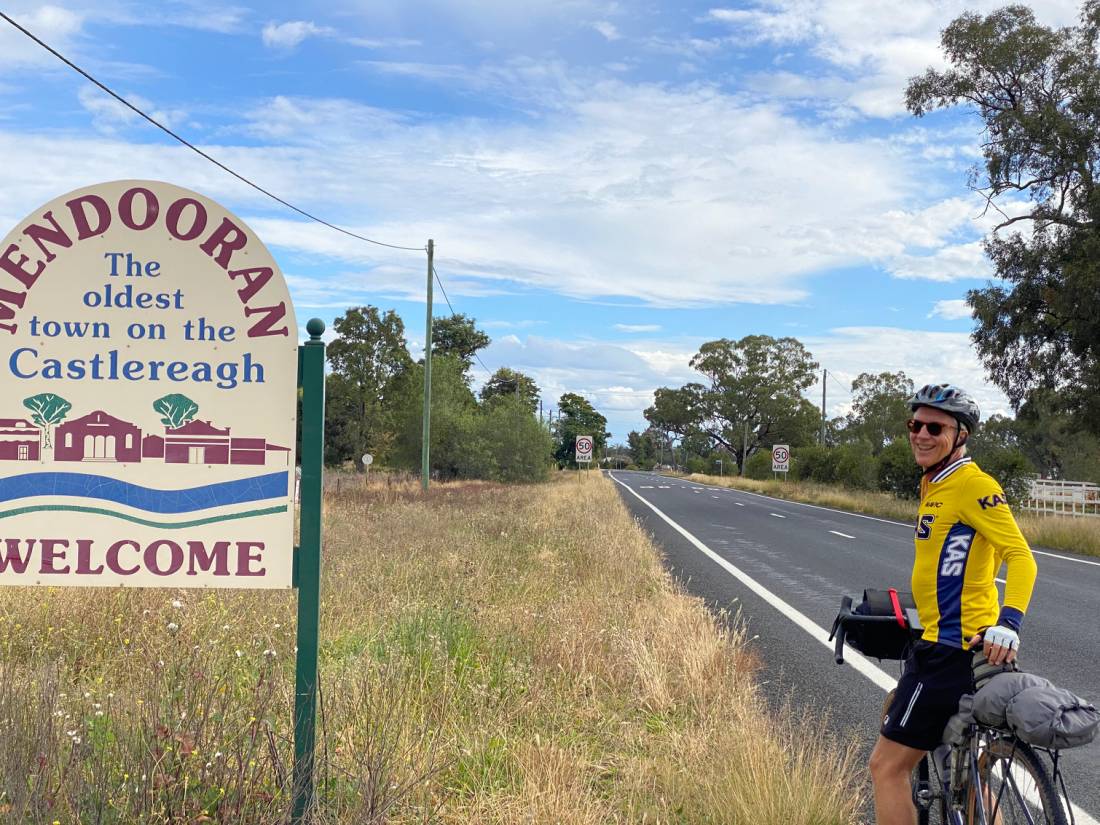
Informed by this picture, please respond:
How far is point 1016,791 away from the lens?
2682 millimetres

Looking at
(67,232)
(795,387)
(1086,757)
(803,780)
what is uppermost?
(795,387)

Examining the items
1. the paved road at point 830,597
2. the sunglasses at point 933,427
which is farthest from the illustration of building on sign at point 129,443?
the paved road at point 830,597

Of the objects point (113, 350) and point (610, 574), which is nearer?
point (113, 350)

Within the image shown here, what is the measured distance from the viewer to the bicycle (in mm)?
2574

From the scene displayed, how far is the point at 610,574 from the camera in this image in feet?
31.0

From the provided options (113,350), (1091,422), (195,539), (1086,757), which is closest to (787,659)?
(1086,757)

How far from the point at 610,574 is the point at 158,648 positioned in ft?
16.9

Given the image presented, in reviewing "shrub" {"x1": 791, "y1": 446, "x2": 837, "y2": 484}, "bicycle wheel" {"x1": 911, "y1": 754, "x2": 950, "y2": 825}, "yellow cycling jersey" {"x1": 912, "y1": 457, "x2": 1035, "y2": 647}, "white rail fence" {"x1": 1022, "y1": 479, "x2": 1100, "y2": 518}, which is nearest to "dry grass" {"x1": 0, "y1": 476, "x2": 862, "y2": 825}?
"bicycle wheel" {"x1": 911, "y1": 754, "x2": 950, "y2": 825}

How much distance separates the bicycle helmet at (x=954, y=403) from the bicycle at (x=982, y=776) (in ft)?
2.37

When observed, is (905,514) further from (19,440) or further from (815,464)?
(19,440)

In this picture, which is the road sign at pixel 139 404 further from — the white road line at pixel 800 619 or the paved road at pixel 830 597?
the paved road at pixel 830 597

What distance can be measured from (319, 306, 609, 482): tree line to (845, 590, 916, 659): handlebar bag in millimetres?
8096

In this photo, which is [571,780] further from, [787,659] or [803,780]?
[787,659]

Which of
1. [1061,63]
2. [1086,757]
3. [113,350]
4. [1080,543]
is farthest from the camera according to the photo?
[1061,63]
